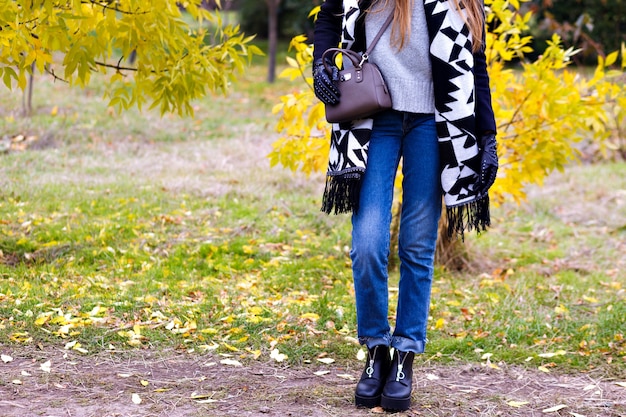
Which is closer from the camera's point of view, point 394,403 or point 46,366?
point 394,403

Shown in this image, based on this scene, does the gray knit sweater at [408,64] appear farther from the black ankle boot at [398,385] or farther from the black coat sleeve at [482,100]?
the black ankle boot at [398,385]

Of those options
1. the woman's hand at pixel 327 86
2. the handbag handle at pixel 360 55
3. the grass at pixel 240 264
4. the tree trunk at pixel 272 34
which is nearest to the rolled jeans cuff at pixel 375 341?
the grass at pixel 240 264

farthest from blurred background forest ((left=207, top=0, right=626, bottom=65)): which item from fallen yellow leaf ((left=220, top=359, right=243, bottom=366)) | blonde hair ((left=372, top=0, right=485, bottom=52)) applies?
blonde hair ((left=372, top=0, right=485, bottom=52))

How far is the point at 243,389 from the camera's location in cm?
277

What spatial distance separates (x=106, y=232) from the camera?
16.1ft

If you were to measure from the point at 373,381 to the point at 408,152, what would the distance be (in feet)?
2.60

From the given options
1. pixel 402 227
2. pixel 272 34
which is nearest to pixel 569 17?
pixel 272 34

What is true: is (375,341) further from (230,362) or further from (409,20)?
(409,20)

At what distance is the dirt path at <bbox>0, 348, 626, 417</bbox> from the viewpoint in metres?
2.56

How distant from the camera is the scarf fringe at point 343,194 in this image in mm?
2465

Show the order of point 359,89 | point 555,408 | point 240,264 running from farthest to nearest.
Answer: point 240,264 → point 555,408 → point 359,89

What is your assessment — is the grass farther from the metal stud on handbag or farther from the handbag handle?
the handbag handle

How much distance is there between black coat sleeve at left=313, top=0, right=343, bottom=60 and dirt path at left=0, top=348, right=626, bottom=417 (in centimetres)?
124

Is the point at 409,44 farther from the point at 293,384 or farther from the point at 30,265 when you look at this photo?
the point at 30,265
